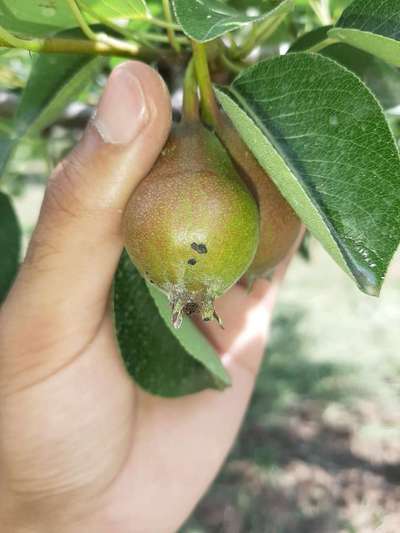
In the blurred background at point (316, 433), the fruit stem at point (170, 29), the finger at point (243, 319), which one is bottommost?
the blurred background at point (316, 433)

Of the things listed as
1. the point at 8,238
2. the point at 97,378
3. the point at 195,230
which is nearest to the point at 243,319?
the point at 97,378

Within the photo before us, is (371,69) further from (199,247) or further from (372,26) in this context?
(199,247)

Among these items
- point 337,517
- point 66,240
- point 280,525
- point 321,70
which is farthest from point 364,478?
point 321,70

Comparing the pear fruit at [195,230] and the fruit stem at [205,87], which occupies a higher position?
the fruit stem at [205,87]

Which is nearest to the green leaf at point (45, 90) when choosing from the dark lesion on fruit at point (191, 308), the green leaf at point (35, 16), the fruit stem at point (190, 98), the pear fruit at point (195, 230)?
the green leaf at point (35, 16)

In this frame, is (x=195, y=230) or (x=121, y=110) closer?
(x=195, y=230)

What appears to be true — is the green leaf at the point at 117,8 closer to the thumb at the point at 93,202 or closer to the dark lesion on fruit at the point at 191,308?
the thumb at the point at 93,202
